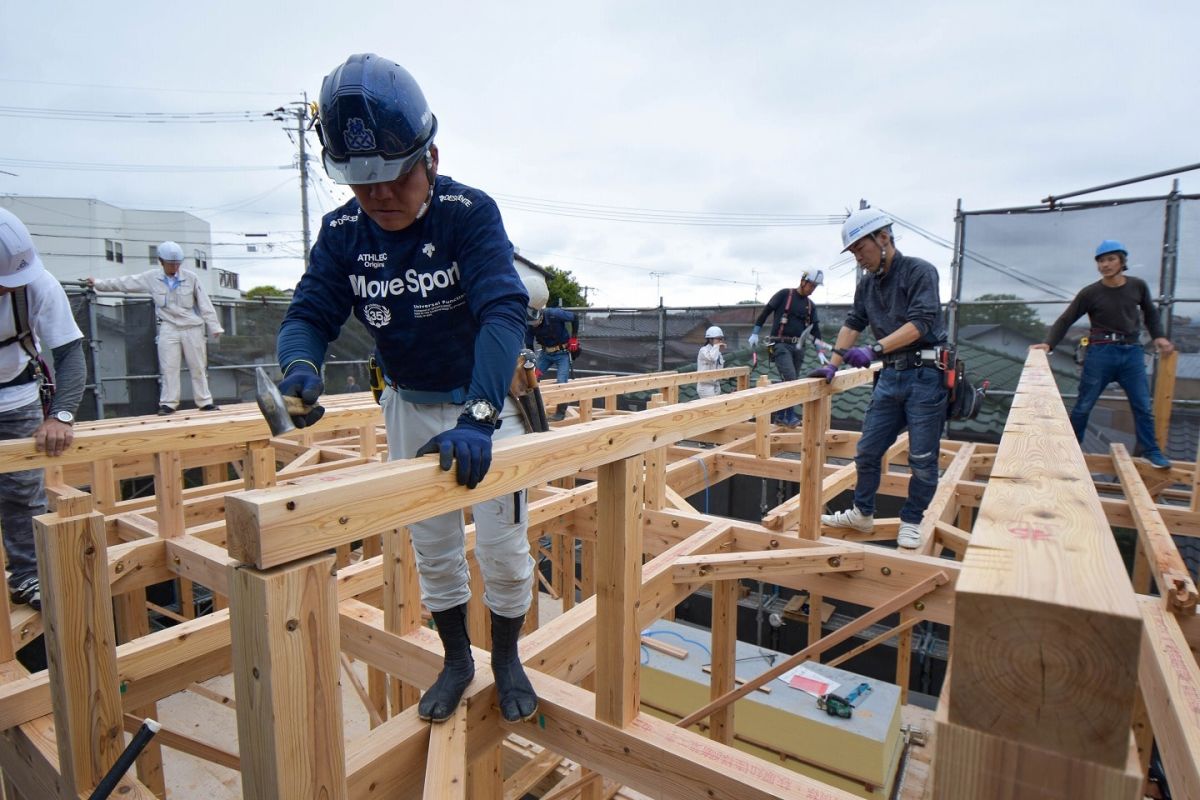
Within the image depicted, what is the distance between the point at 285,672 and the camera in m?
1.10

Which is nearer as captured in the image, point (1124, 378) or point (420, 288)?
point (420, 288)

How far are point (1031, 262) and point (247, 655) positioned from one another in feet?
29.7

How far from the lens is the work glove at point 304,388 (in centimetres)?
175

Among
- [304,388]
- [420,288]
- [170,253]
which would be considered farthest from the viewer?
[170,253]

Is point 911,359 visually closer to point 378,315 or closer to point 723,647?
point 723,647

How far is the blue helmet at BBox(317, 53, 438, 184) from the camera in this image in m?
1.62

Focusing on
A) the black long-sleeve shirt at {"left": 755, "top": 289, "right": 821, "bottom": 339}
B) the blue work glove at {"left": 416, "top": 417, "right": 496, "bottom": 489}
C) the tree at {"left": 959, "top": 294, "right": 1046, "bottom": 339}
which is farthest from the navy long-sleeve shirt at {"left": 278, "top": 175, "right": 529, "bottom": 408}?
the tree at {"left": 959, "top": 294, "right": 1046, "bottom": 339}

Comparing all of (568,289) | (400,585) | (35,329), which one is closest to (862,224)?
(400,585)

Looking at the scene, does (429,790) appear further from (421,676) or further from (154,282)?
(154,282)

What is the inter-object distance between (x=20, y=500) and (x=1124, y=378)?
7666 mm

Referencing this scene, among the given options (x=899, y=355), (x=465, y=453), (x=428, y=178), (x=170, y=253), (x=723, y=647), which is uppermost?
(x=170, y=253)

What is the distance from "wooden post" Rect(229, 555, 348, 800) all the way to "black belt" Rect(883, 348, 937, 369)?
136 inches

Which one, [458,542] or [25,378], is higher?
[25,378]

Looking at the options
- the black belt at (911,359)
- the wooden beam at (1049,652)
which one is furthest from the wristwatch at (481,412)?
Result: the black belt at (911,359)
